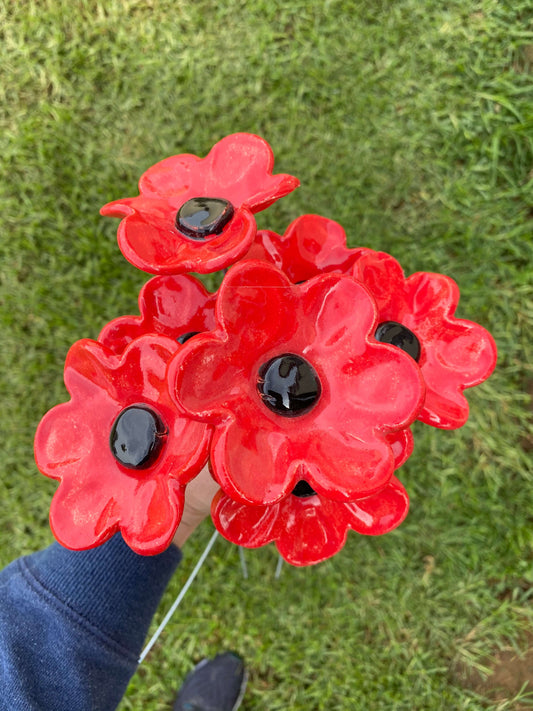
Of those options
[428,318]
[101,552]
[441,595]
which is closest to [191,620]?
[101,552]

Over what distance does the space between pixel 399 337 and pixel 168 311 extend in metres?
0.51

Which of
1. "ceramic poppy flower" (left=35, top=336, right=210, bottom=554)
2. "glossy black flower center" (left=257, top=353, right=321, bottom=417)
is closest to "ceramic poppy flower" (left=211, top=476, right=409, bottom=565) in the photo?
"ceramic poppy flower" (left=35, top=336, right=210, bottom=554)

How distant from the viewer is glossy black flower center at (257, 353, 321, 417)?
91 cm

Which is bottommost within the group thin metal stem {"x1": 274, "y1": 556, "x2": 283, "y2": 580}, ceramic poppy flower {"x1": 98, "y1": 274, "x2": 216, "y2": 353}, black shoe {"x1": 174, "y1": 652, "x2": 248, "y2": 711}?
black shoe {"x1": 174, "y1": 652, "x2": 248, "y2": 711}

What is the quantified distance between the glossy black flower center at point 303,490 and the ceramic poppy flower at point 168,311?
1.34ft

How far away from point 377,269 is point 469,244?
54.0 inches

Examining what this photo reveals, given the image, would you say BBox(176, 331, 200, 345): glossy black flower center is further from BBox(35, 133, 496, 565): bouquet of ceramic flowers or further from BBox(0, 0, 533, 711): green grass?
BBox(0, 0, 533, 711): green grass

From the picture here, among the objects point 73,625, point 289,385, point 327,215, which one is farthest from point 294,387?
point 327,215

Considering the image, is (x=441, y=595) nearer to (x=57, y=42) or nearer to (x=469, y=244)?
(x=469, y=244)

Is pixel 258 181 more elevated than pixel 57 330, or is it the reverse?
pixel 258 181

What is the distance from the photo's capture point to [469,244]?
2.32 metres

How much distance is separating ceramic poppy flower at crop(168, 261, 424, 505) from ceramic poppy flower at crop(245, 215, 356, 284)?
25 cm

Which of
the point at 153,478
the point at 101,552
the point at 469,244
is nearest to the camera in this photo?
the point at 153,478

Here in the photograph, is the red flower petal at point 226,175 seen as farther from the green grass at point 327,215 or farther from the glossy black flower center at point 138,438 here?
the green grass at point 327,215
